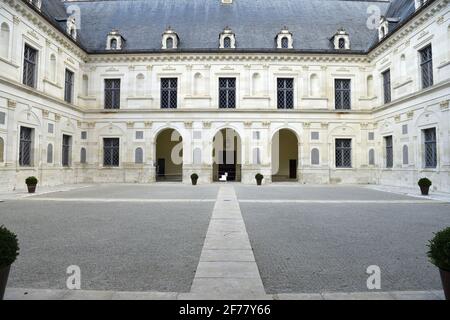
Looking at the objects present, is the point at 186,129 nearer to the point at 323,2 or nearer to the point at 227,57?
the point at 227,57

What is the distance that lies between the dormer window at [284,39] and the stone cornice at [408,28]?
257 inches

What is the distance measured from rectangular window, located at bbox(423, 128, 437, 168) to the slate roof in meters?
10.5

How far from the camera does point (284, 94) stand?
2628 centimetres

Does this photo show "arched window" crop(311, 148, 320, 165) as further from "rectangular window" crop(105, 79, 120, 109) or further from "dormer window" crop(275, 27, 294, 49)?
"rectangular window" crop(105, 79, 120, 109)

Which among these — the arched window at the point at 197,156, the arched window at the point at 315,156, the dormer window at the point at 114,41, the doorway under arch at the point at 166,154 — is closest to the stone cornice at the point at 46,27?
the dormer window at the point at 114,41

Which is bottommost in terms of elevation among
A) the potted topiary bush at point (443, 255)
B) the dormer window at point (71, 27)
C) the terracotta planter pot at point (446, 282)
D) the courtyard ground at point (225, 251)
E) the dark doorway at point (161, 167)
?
the courtyard ground at point (225, 251)

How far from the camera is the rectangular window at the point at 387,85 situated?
23.5 metres

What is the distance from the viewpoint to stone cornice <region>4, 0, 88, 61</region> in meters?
17.8

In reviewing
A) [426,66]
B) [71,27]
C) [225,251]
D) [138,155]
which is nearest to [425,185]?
[426,66]

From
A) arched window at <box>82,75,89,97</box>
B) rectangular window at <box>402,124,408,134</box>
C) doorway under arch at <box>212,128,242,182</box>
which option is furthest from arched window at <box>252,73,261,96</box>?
arched window at <box>82,75,89,97</box>

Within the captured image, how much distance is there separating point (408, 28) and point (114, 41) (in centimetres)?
2230

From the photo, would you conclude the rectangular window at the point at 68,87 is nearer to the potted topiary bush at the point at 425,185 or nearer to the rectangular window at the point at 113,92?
the rectangular window at the point at 113,92
